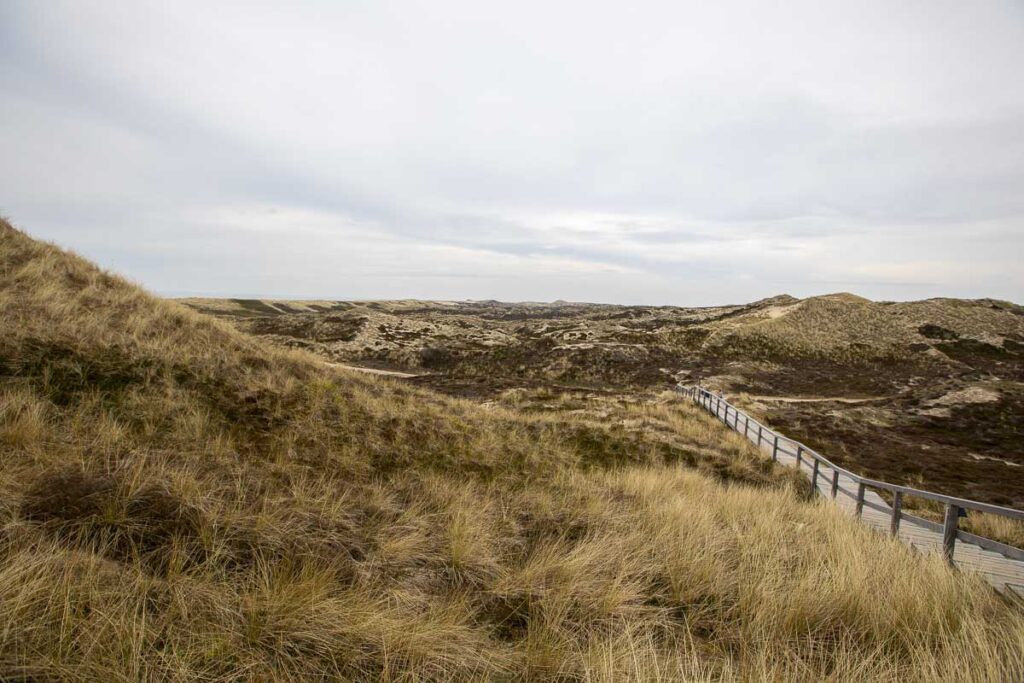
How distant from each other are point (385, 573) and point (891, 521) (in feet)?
28.4

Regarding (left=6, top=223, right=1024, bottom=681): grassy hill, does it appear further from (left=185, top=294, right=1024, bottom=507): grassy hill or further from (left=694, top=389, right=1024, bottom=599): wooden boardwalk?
(left=185, top=294, right=1024, bottom=507): grassy hill

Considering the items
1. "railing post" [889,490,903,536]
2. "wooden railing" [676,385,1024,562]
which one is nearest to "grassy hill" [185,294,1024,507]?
"wooden railing" [676,385,1024,562]

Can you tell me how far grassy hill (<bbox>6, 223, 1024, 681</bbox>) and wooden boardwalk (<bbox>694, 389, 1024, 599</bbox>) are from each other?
1.24 m

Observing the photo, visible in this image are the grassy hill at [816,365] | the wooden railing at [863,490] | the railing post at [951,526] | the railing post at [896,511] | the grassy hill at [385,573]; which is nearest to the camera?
the grassy hill at [385,573]

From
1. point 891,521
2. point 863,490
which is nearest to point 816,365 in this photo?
point 863,490

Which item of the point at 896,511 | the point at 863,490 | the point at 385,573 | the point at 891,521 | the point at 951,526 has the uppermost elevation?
the point at 385,573

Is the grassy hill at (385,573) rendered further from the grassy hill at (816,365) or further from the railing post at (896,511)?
the grassy hill at (816,365)

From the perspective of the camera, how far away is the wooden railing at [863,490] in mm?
5707

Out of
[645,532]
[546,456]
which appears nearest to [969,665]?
[645,532]

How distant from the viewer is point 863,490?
9.26 meters

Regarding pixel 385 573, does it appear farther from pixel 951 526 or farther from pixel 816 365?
pixel 816 365

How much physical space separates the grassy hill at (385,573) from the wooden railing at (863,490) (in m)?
1.00

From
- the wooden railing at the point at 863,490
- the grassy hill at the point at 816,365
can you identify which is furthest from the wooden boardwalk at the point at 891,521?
the grassy hill at the point at 816,365

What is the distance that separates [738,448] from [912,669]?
13715 millimetres
